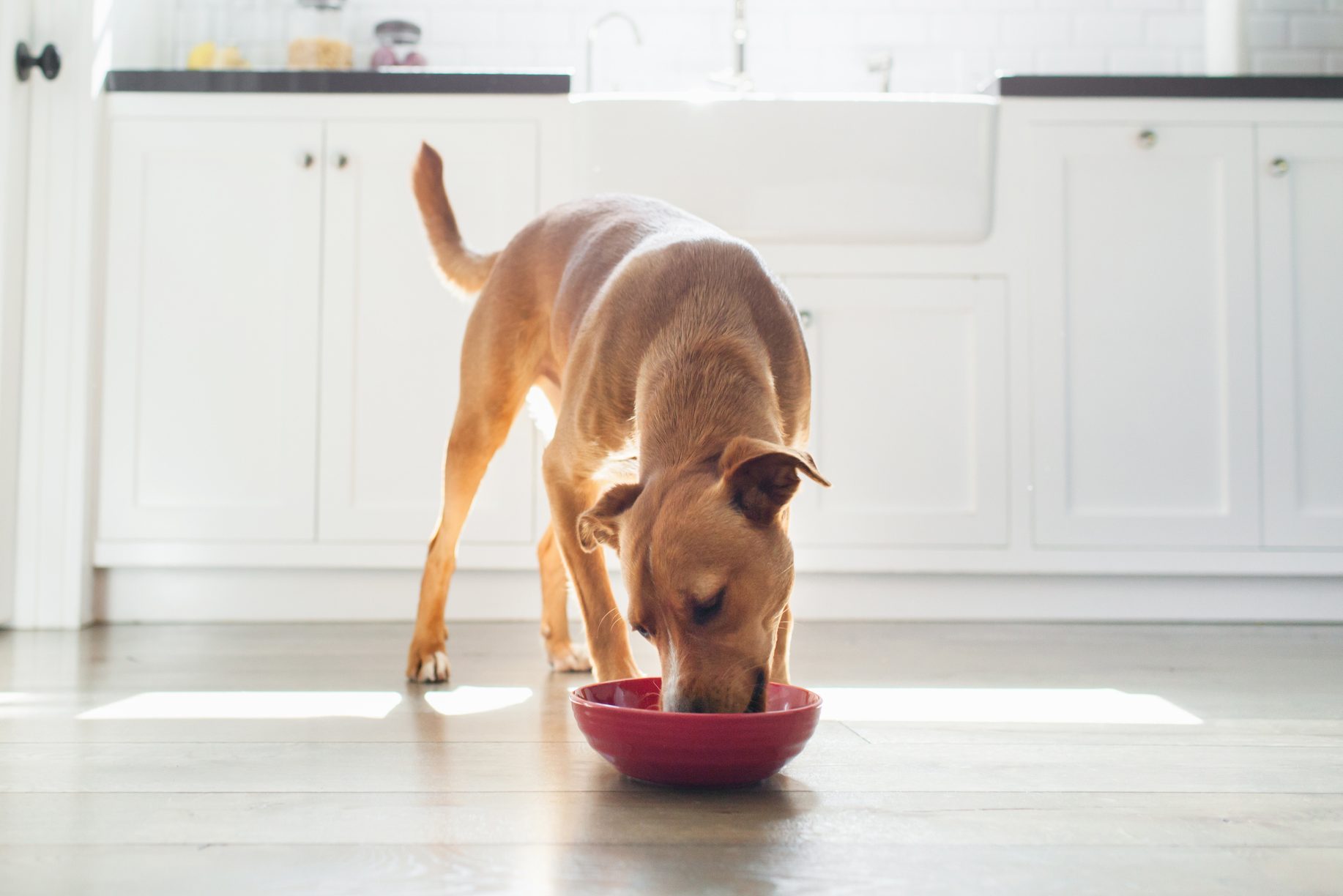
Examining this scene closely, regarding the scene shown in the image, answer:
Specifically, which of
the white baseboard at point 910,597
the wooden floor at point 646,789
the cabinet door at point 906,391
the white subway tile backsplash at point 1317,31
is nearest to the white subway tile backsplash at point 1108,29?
the white subway tile backsplash at point 1317,31

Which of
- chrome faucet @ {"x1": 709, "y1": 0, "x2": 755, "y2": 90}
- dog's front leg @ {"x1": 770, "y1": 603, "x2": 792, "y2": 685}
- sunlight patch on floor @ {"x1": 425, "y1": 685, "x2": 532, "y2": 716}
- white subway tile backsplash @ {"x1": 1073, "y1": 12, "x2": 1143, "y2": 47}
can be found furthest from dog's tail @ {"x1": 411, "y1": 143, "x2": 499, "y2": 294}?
white subway tile backsplash @ {"x1": 1073, "y1": 12, "x2": 1143, "y2": 47}

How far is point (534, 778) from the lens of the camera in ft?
3.78

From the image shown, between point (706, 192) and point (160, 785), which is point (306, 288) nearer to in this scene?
point (706, 192)

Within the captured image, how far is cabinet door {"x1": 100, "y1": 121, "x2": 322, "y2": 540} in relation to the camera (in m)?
2.64

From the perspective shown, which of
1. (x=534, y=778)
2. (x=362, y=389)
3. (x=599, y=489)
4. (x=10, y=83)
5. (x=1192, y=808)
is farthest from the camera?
(x=362, y=389)

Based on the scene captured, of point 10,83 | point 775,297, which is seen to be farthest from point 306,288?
point 775,297

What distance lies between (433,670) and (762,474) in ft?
3.08

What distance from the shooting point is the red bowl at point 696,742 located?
3.42 feet

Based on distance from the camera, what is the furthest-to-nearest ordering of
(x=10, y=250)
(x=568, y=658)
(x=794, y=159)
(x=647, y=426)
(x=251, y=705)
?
(x=794, y=159) < (x=10, y=250) < (x=568, y=658) < (x=251, y=705) < (x=647, y=426)

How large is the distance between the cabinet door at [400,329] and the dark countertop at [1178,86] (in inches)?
47.8

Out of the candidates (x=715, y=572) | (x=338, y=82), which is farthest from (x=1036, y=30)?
(x=715, y=572)

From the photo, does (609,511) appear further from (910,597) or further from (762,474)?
(910,597)

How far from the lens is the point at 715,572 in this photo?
1066 mm

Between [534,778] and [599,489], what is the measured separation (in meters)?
0.52
